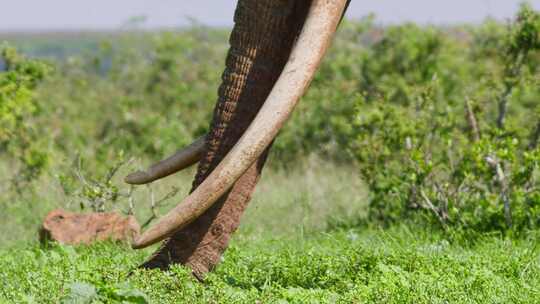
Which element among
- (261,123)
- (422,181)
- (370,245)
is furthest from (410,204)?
(261,123)

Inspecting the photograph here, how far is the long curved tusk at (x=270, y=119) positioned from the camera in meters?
3.88

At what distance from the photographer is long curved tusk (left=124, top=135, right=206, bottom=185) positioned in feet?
14.4

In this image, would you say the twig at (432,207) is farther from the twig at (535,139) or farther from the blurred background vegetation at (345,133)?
the twig at (535,139)

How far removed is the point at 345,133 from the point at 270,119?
28.5 ft

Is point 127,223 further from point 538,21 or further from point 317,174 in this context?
point 317,174

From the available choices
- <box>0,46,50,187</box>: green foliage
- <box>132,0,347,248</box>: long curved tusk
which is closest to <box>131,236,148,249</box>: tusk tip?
<box>132,0,347,248</box>: long curved tusk

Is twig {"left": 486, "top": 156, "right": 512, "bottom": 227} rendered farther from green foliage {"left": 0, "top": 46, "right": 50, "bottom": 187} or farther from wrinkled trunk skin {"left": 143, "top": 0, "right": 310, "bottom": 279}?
green foliage {"left": 0, "top": 46, "right": 50, "bottom": 187}

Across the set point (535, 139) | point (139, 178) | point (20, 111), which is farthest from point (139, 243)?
point (20, 111)

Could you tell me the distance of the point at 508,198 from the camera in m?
6.54

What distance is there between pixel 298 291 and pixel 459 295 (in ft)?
2.33

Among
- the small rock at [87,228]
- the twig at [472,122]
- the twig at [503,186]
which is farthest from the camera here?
the twig at [472,122]

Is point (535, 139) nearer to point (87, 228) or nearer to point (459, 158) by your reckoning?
point (459, 158)

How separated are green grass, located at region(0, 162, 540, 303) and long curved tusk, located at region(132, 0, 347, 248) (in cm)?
37

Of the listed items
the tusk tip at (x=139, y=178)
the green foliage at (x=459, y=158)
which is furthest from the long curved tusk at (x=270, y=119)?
the green foliage at (x=459, y=158)
